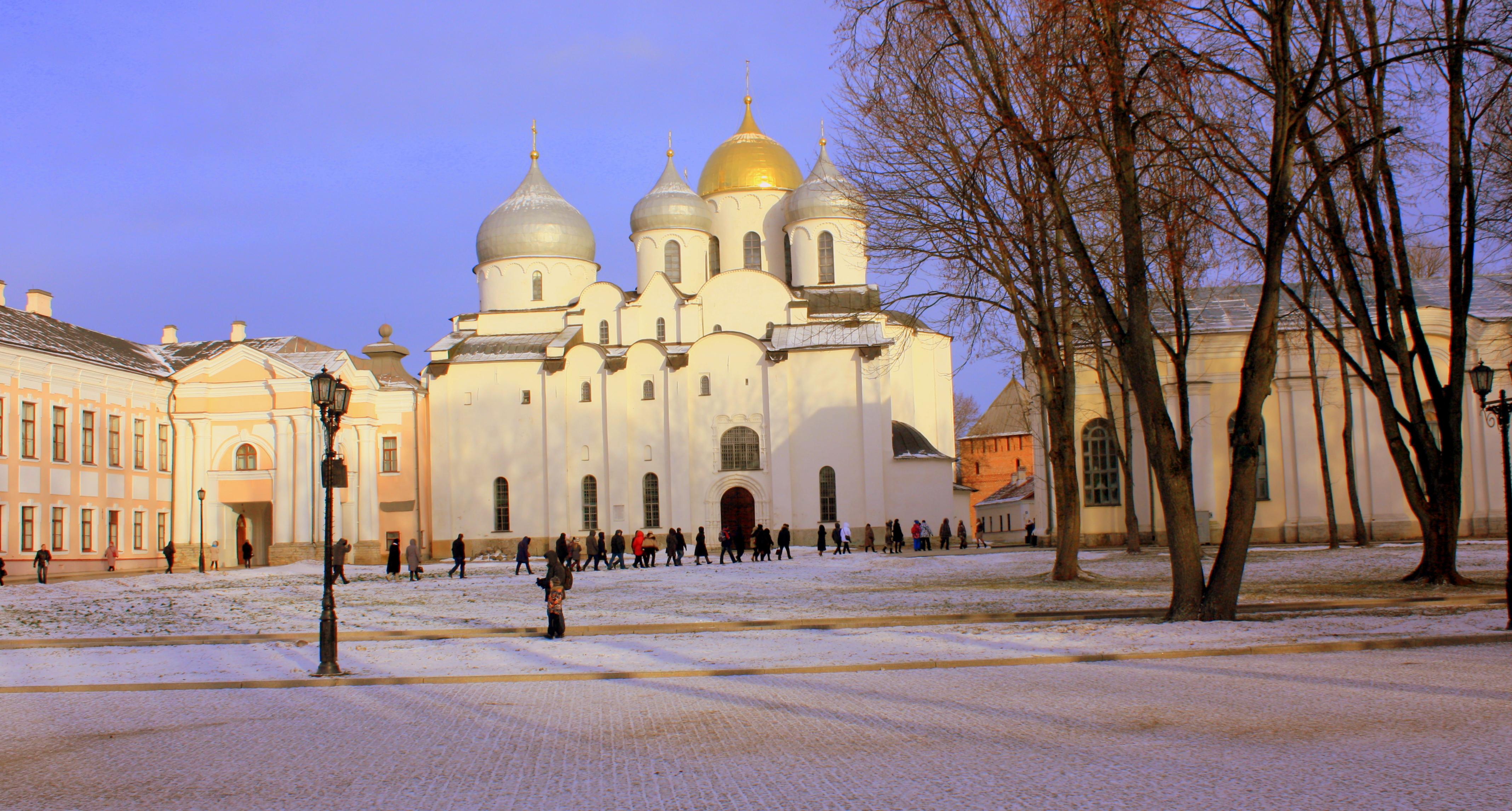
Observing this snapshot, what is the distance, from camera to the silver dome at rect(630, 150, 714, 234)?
51.9 meters

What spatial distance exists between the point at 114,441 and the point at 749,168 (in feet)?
89.7

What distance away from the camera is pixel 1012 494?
2650 inches

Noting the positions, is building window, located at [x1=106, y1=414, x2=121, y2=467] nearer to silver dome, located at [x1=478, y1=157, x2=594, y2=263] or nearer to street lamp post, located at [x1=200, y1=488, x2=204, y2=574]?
street lamp post, located at [x1=200, y1=488, x2=204, y2=574]

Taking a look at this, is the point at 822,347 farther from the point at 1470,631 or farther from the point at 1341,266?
the point at 1470,631

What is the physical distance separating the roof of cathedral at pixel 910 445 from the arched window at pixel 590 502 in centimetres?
1162

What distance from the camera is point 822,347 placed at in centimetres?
4575

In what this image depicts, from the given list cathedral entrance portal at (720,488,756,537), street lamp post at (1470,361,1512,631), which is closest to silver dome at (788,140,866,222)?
cathedral entrance portal at (720,488,756,537)

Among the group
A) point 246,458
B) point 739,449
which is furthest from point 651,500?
point 246,458

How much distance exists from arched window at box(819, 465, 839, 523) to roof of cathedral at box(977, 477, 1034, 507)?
2038cm

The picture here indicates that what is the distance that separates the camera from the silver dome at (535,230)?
5219 cm

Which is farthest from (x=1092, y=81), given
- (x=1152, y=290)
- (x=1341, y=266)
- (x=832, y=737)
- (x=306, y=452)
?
(x=306, y=452)

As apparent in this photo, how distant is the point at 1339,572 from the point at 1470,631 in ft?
33.4

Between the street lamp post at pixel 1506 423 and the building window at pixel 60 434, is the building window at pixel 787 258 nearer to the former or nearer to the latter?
the building window at pixel 60 434

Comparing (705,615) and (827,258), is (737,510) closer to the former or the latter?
(827,258)
